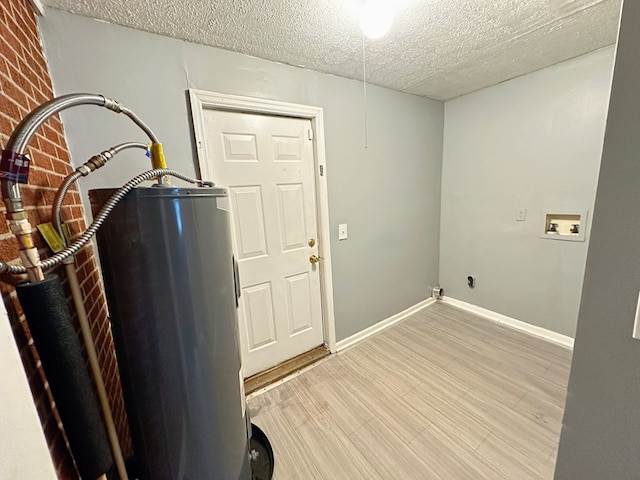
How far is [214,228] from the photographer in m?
0.88

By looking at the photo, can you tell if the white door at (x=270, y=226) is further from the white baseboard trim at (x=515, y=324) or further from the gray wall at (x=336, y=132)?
the white baseboard trim at (x=515, y=324)

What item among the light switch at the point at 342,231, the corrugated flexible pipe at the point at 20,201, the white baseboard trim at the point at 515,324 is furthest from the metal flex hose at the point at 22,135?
the white baseboard trim at the point at 515,324

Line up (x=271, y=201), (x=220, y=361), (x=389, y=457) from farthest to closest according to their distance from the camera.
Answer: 1. (x=271, y=201)
2. (x=389, y=457)
3. (x=220, y=361)

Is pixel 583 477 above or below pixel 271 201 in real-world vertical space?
below

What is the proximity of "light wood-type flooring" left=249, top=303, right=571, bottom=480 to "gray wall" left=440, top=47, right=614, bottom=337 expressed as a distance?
50cm

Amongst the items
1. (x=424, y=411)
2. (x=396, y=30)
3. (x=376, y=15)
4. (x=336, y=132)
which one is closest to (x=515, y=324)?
(x=424, y=411)

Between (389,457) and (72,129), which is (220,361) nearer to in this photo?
(389,457)

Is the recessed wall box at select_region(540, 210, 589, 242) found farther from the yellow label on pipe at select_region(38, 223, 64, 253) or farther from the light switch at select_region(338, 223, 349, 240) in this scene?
the yellow label on pipe at select_region(38, 223, 64, 253)

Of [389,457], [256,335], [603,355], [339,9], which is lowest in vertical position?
[389,457]

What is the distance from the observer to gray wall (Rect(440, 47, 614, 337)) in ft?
6.30

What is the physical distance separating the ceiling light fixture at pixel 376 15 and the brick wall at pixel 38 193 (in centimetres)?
139

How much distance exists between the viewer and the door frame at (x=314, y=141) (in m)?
1.49

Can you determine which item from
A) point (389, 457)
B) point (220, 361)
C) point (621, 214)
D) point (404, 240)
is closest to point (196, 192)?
point (220, 361)

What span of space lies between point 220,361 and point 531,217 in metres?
2.77
